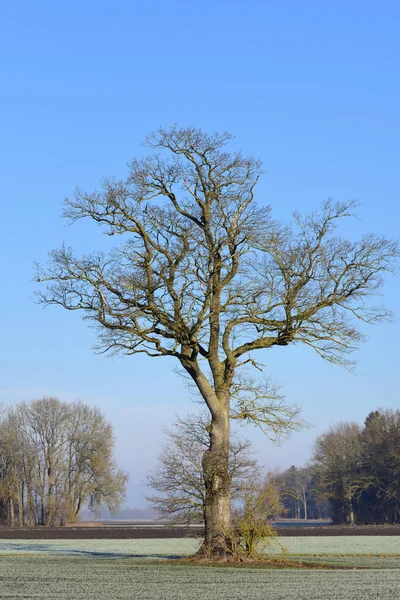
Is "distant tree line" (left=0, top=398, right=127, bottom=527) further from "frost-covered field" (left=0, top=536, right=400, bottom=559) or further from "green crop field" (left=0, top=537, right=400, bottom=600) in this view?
"green crop field" (left=0, top=537, right=400, bottom=600)

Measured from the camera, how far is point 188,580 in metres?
21.4

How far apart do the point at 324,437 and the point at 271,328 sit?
68288mm

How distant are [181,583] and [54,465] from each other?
60816 mm

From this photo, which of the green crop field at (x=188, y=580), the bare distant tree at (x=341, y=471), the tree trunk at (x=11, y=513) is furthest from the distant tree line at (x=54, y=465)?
the green crop field at (x=188, y=580)

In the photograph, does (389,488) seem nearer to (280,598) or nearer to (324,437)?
(324,437)

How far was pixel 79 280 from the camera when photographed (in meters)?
27.7

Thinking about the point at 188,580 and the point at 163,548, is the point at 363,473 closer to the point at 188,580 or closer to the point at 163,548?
the point at 163,548

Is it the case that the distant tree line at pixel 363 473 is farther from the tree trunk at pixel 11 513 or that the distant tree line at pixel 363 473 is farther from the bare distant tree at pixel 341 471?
the tree trunk at pixel 11 513

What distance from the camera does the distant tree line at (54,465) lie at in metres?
Answer: 77.8

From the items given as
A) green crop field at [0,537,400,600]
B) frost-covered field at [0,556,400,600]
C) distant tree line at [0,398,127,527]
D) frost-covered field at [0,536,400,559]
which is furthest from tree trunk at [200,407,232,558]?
distant tree line at [0,398,127,527]

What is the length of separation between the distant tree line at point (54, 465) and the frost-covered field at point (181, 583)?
51.6 metres

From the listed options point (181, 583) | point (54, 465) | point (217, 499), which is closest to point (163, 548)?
point (217, 499)

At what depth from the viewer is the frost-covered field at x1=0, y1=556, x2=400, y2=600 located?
17.9 m

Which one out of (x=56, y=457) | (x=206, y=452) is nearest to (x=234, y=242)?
(x=206, y=452)
